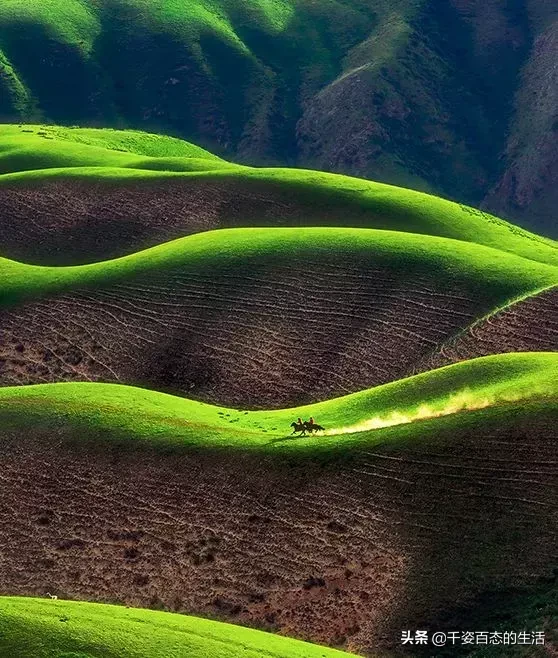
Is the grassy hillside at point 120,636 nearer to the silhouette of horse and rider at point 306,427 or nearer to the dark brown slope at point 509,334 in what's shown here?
the silhouette of horse and rider at point 306,427

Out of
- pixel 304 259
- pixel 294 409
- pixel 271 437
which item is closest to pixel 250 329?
pixel 304 259

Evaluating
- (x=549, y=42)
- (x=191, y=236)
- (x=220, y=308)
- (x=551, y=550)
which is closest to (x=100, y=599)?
(x=551, y=550)

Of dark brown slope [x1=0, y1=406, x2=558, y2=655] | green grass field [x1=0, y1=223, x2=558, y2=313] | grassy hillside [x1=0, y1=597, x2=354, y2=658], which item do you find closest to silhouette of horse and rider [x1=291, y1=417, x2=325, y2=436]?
dark brown slope [x1=0, y1=406, x2=558, y2=655]

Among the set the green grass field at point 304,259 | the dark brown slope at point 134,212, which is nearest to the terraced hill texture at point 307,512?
the green grass field at point 304,259

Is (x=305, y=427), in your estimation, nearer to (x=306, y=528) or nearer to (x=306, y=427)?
(x=306, y=427)

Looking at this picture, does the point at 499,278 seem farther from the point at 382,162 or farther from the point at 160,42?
the point at 160,42
